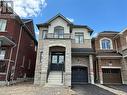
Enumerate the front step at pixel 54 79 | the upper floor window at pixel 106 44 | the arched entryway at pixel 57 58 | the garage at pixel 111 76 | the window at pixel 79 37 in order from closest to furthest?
the front step at pixel 54 79 < the arched entryway at pixel 57 58 < the garage at pixel 111 76 < the window at pixel 79 37 < the upper floor window at pixel 106 44

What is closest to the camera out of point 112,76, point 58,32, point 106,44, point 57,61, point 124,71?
point 57,61

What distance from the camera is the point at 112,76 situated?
2002cm

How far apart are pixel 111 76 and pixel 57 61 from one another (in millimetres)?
8664

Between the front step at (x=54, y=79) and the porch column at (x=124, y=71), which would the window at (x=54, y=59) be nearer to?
the front step at (x=54, y=79)

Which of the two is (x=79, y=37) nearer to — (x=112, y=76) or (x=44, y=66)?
(x=112, y=76)

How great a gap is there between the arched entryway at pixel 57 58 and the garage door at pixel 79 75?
2473 millimetres

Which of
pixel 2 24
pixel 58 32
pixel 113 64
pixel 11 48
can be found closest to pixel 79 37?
pixel 58 32

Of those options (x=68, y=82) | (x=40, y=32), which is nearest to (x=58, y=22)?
(x=40, y=32)

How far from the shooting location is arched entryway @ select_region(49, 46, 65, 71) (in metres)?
18.2

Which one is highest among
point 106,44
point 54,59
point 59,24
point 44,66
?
point 59,24

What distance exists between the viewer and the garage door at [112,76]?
64.9 ft

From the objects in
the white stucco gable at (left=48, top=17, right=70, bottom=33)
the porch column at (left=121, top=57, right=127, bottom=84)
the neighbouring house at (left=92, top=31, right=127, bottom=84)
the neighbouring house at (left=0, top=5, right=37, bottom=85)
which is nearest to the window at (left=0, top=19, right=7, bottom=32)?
the neighbouring house at (left=0, top=5, right=37, bottom=85)

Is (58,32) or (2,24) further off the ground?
(2,24)

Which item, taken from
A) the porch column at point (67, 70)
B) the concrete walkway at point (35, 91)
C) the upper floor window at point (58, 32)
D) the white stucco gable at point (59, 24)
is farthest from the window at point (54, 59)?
the concrete walkway at point (35, 91)
